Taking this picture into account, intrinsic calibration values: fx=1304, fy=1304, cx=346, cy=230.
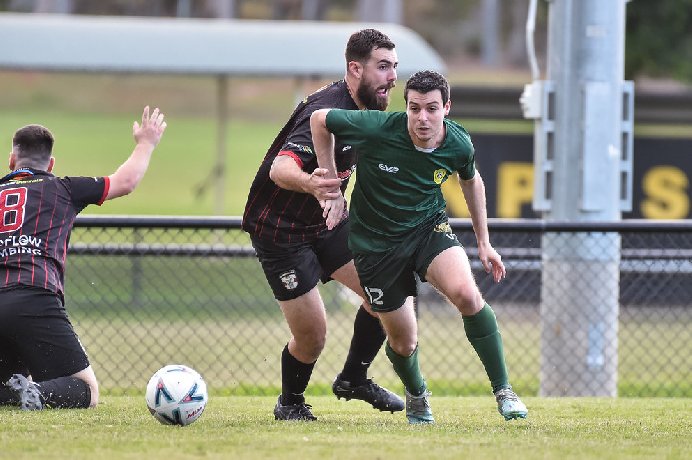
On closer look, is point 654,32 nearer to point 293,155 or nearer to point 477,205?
point 477,205

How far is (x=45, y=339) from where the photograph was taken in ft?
23.1

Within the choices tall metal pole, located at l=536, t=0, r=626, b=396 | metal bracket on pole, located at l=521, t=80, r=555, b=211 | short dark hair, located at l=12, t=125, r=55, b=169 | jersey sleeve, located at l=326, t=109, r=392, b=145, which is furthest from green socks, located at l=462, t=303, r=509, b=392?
metal bracket on pole, located at l=521, t=80, r=555, b=211

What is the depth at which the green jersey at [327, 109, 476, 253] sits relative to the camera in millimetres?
6293

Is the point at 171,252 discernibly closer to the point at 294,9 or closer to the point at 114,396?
the point at 114,396

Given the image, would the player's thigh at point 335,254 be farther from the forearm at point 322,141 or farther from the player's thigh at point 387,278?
the forearm at point 322,141

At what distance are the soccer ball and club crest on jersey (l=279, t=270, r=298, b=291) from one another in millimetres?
771

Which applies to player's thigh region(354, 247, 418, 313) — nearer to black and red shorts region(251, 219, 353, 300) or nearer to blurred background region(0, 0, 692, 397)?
black and red shorts region(251, 219, 353, 300)

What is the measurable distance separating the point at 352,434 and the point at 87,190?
7.33 feet

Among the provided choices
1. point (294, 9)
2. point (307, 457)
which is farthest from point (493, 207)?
point (294, 9)

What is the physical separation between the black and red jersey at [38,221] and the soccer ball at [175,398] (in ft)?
3.67

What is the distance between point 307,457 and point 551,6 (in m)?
5.02

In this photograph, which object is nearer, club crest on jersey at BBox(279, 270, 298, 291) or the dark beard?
the dark beard

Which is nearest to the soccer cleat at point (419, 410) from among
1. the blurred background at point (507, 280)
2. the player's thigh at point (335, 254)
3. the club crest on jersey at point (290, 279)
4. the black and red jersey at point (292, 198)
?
the player's thigh at point (335, 254)

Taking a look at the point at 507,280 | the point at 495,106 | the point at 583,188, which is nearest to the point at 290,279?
the point at 583,188
